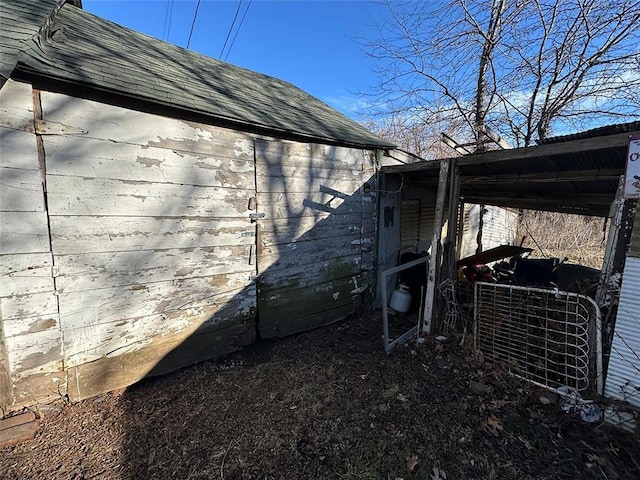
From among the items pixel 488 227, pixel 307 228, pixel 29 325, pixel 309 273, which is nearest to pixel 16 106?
pixel 29 325

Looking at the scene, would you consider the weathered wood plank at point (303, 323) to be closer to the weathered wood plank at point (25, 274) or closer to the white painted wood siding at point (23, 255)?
the white painted wood siding at point (23, 255)

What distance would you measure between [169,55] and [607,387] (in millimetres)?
6730

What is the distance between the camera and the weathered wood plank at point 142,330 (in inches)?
107

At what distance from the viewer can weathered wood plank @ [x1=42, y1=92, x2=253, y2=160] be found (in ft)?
8.23

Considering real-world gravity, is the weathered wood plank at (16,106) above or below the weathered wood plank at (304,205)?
above

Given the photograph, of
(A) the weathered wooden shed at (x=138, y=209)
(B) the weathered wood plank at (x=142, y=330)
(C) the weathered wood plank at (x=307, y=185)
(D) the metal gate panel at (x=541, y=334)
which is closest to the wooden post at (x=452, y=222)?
(D) the metal gate panel at (x=541, y=334)

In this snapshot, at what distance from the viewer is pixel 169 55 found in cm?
434

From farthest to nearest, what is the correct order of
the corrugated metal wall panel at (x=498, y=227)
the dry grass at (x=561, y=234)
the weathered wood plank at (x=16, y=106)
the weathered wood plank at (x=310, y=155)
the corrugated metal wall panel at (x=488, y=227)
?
the dry grass at (x=561, y=234) < the corrugated metal wall panel at (x=498, y=227) < the corrugated metal wall panel at (x=488, y=227) < the weathered wood plank at (x=310, y=155) < the weathered wood plank at (x=16, y=106)

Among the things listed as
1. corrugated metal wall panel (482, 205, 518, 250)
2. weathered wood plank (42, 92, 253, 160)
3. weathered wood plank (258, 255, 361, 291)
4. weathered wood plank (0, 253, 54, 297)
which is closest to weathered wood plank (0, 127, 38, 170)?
weathered wood plank (42, 92, 253, 160)

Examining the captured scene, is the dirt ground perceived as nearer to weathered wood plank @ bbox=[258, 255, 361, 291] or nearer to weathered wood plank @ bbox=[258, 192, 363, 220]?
weathered wood plank @ bbox=[258, 255, 361, 291]

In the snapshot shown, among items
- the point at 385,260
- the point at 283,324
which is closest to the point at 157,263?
the point at 283,324

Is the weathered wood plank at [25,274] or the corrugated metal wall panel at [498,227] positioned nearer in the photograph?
the weathered wood plank at [25,274]

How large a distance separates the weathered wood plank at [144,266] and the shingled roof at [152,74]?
1.57 metres

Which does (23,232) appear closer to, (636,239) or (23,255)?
(23,255)
